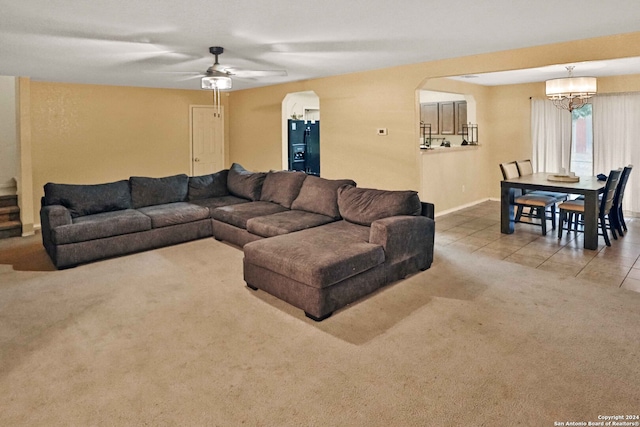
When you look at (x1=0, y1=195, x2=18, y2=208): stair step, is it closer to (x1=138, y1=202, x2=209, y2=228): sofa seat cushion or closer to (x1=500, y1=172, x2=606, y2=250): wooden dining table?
(x1=138, y1=202, x2=209, y2=228): sofa seat cushion

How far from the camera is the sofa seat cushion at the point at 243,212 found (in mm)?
5055

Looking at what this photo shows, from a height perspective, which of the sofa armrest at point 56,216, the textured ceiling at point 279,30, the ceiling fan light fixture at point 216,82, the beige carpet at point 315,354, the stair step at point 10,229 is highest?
the textured ceiling at point 279,30

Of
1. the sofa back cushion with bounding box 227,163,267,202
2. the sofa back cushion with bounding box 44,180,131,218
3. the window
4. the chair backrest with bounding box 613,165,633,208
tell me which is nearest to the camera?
the sofa back cushion with bounding box 44,180,131,218

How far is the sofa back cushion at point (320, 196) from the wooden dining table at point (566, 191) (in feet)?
7.50

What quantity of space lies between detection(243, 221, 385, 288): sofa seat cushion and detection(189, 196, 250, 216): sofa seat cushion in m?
2.19

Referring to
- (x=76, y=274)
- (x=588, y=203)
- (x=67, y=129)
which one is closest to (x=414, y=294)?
(x=588, y=203)

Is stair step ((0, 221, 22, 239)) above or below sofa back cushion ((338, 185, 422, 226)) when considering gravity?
below

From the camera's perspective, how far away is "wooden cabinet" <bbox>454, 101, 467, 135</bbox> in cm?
829

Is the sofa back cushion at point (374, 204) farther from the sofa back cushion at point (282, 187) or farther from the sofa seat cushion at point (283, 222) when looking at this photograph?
the sofa back cushion at point (282, 187)

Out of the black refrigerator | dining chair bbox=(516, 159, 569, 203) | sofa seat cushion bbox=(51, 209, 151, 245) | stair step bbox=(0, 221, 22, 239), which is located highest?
the black refrigerator

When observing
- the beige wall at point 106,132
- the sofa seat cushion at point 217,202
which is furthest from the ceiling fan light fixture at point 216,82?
the beige wall at point 106,132

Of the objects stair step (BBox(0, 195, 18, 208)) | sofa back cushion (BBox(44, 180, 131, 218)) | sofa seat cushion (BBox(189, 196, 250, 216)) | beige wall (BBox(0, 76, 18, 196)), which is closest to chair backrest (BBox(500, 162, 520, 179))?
sofa seat cushion (BBox(189, 196, 250, 216))

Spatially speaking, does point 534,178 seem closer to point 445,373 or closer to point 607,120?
point 607,120

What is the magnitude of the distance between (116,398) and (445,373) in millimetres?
1812
